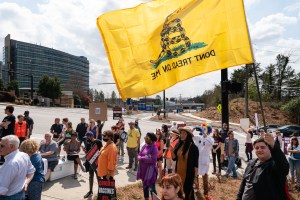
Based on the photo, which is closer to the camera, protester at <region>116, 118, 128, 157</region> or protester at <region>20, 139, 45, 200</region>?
protester at <region>20, 139, 45, 200</region>

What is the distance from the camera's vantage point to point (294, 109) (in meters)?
48.8

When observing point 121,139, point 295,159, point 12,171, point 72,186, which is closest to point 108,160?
point 12,171

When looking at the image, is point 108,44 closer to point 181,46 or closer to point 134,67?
point 134,67

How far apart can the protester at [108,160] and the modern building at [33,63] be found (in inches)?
3799

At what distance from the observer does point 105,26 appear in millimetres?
5512

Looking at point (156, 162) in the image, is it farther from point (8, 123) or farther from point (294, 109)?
point (294, 109)

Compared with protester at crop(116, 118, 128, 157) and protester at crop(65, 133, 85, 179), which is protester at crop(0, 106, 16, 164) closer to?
protester at crop(65, 133, 85, 179)

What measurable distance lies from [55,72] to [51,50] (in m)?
10.2

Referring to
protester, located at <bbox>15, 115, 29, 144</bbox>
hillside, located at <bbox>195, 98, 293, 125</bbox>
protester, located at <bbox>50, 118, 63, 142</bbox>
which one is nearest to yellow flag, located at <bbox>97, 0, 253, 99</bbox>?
protester, located at <bbox>15, 115, 29, 144</bbox>

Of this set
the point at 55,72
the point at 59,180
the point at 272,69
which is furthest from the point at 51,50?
the point at 59,180

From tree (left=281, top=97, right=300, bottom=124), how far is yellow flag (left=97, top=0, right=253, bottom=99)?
4828cm

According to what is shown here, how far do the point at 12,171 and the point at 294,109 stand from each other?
169 feet

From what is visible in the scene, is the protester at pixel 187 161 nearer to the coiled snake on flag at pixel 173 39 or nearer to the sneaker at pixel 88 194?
the coiled snake on flag at pixel 173 39

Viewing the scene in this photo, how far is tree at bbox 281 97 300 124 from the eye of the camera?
48.2m
